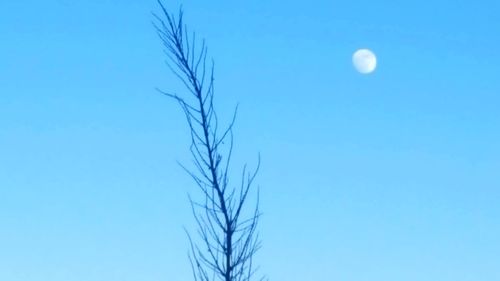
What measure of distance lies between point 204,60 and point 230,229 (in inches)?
53.0

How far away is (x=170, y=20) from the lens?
5.69 metres

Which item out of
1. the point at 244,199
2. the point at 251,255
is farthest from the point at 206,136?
the point at 251,255

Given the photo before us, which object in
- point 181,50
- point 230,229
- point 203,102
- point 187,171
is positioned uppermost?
point 181,50

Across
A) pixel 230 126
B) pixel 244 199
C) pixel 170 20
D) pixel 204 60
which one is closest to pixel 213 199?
pixel 244 199

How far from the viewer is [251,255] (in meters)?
5.37

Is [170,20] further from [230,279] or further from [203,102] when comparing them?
[230,279]

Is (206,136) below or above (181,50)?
below

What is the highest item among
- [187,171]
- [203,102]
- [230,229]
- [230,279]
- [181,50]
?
[181,50]

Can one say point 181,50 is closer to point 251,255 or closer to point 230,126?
point 230,126

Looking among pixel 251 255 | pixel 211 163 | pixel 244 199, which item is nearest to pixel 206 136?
pixel 211 163

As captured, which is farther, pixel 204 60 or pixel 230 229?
pixel 204 60

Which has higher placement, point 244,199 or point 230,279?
point 244,199

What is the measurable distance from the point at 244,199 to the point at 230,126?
57 centimetres

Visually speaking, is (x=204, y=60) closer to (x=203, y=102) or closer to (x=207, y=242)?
(x=203, y=102)
